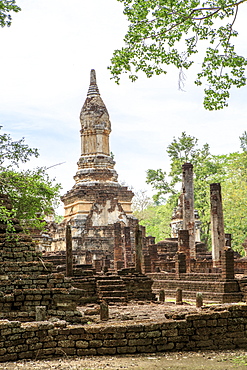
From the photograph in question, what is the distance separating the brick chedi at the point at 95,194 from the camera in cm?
2894

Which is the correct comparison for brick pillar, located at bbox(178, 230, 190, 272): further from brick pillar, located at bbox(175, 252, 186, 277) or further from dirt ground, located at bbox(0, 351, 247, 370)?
dirt ground, located at bbox(0, 351, 247, 370)

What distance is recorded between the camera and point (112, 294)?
14.2 meters

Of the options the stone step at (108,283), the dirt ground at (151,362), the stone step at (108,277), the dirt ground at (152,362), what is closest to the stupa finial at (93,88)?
the stone step at (108,277)

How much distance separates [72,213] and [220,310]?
23381 millimetres

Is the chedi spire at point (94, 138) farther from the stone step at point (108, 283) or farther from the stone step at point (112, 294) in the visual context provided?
the stone step at point (112, 294)

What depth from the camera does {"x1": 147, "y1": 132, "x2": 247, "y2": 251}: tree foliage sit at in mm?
34188

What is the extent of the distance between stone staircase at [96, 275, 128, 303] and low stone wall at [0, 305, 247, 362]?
6.24 metres

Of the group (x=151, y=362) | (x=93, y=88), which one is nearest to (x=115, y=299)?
(x=151, y=362)

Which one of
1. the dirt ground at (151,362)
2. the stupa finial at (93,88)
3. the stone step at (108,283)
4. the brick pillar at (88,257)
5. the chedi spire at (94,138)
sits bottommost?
the dirt ground at (151,362)

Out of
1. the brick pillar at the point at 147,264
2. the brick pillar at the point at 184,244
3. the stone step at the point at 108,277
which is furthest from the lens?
the brick pillar at the point at 147,264

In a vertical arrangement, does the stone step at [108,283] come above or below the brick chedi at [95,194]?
below

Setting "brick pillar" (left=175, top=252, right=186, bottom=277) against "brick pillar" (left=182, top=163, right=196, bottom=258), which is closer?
"brick pillar" (left=175, top=252, right=186, bottom=277)

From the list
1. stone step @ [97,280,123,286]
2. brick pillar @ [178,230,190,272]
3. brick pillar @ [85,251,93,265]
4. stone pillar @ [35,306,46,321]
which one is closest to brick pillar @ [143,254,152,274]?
brick pillar @ [178,230,190,272]

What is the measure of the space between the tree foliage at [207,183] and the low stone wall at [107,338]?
2642cm
